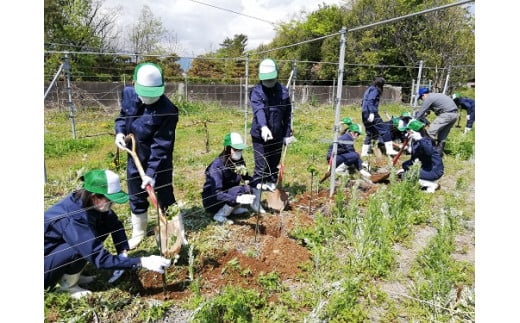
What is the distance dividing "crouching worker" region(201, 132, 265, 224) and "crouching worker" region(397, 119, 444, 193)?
2.72 metres

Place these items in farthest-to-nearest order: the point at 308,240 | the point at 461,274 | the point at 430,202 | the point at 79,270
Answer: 1. the point at 430,202
2. the point at 308,240
3. the point at 461,274
4. the point at 79,270

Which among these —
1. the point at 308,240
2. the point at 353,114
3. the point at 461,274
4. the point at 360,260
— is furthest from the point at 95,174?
the point at 353,114

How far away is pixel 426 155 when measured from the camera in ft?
16.8

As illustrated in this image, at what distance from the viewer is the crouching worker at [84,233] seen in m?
2.27

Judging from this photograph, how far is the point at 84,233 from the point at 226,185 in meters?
1.74

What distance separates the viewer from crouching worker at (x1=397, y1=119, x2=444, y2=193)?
16.3ft

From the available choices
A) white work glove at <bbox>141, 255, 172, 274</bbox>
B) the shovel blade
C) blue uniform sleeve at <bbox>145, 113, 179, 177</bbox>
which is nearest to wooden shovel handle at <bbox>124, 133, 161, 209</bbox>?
blue uniform sleeve at <bbox>145, 113, 179, 177</bbox>

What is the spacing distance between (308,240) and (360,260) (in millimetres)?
522

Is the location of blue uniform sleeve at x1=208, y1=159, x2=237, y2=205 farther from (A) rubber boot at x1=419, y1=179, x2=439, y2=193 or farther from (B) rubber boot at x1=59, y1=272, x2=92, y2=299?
(A) rubber boot at x1=419, y1=179, x2=439, y2=193

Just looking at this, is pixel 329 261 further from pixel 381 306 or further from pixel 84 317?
pixel 84 317

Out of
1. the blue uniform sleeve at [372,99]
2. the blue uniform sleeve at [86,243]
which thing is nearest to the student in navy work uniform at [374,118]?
the blue uniform sleeve at [372,99]

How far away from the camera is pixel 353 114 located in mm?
13625

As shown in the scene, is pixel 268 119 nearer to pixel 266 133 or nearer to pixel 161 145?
pixel 266 133

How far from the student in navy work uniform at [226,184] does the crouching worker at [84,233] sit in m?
1.31
